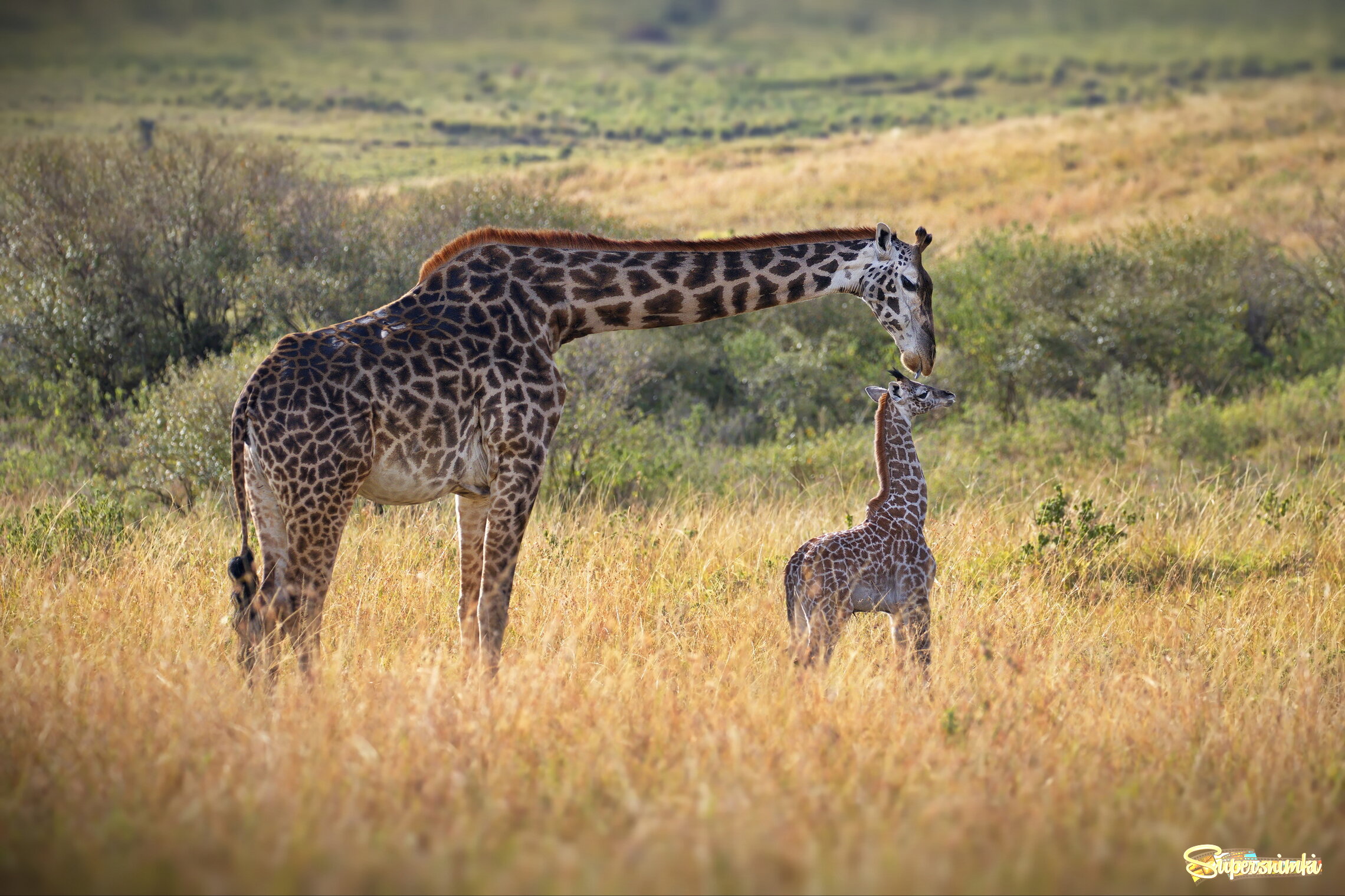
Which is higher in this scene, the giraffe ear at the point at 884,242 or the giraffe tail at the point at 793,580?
the giraffe ear at the point at 884,242

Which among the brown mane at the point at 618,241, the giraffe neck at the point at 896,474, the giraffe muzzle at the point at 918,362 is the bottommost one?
the giraffe neck at the point at 896,474

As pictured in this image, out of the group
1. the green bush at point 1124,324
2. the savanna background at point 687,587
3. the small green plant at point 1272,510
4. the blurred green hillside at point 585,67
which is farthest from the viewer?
the blurred green hillside at point 585,67

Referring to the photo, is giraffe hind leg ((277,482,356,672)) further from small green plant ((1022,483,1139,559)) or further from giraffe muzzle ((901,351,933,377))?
small green plant ((1022,483,1139,559))

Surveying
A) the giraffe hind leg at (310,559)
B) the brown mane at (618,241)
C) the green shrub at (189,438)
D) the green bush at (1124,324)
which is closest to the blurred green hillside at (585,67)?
the green shrub at (189,438)

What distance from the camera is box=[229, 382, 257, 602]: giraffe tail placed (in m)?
5.02

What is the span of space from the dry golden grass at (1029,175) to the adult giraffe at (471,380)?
17.7 metres

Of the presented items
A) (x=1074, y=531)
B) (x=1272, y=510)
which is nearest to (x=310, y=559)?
(x=1074, y=531)

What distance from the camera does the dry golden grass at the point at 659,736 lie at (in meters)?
3.22

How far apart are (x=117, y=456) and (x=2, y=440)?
1851mm

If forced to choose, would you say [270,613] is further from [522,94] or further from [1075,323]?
[522,94]

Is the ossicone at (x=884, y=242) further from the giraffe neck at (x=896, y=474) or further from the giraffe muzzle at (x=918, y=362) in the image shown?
the giraffe neck at (x=896, y=474)

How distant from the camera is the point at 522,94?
7350 centimetres

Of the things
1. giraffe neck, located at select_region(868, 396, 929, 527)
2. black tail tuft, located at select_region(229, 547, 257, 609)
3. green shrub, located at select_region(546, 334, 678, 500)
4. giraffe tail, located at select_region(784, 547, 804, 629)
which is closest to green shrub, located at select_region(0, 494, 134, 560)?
black tail tuft, located at select_region(229, 547, 257, 609)

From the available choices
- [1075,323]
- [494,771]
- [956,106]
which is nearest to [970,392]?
[1075,323]
